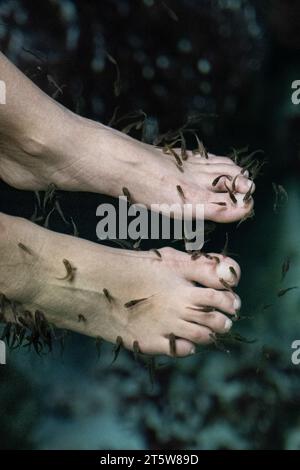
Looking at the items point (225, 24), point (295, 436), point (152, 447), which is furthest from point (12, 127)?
point (295, 436)

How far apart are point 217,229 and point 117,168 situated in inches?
7.3

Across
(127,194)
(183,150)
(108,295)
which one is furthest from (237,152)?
(108,295)

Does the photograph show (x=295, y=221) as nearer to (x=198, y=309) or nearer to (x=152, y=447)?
(x=198, y=309)

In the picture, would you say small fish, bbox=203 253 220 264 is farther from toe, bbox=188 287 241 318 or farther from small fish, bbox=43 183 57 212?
small fish, bbox=43 183 57 212

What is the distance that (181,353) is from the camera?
3.54 feet

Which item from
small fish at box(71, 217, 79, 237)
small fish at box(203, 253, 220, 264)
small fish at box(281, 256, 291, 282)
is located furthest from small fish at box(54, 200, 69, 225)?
small fish at box(281, 256, 291, 282)

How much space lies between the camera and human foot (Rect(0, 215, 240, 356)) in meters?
1.07

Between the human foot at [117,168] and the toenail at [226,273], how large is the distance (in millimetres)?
66

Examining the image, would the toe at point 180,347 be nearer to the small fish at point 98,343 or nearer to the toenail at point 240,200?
the small fish at point 98,343

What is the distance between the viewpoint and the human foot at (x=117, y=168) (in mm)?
1063

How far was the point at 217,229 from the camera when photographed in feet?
3.79

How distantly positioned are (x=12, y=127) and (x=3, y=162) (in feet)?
0.36

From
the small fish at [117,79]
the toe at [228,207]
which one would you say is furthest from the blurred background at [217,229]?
the toe at [228,207]

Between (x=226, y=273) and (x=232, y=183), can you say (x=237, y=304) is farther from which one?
(x=232, y=183)
